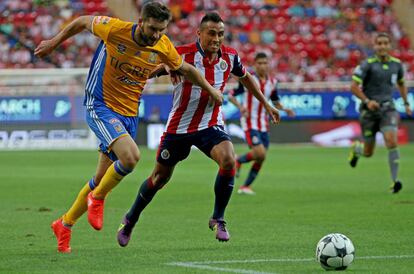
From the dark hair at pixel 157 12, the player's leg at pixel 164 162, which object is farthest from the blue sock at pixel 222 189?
the dark hair at pixel 157 12

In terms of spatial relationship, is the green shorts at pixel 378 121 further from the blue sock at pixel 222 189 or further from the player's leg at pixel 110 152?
the player's leg at pixel 110 152

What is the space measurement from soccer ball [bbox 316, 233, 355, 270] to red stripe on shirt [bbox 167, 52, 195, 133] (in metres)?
2.53

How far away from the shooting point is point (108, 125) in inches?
346

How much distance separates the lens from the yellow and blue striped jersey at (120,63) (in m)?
8.79

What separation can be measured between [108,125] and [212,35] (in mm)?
1471

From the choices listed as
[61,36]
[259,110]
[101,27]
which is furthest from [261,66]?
[61,36]

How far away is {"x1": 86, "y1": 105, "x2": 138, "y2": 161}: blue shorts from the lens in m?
8.74

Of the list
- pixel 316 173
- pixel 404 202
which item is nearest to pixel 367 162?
pixel 316 173

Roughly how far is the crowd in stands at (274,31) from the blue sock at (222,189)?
23759 mm

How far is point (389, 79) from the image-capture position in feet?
51.6

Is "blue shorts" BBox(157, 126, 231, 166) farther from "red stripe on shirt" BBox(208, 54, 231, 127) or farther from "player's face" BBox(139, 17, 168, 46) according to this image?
"player's face" BBox(139, 17, 168, 46)

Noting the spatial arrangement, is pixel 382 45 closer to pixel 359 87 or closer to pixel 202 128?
pixel 359 87

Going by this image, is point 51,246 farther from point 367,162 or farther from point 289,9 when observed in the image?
point 289,9

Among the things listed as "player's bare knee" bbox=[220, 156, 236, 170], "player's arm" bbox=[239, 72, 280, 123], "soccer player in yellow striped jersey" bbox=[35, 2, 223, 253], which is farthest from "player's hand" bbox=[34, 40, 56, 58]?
"player's arm" bbox=[239, 72, 280, 123]
